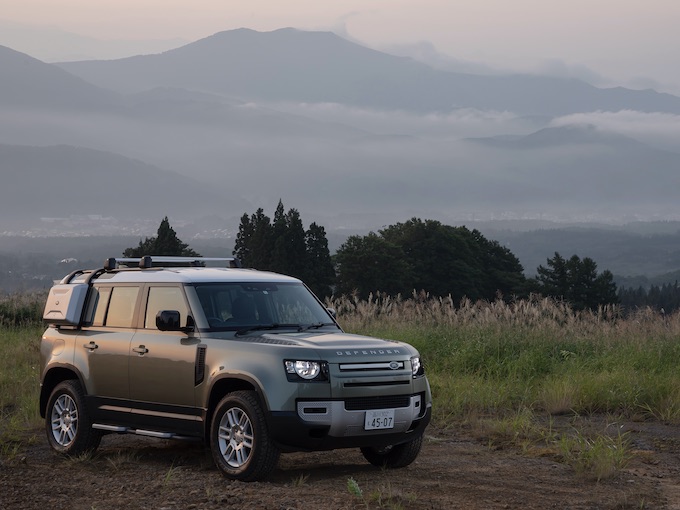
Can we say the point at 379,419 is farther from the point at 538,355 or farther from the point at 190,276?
the point at 538,355

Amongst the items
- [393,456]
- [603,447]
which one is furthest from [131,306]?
[603,447]

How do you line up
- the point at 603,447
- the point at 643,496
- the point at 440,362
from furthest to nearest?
the point at 440,362, the point at 603,447, the point at 643,496

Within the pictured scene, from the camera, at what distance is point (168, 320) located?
32.9 feet

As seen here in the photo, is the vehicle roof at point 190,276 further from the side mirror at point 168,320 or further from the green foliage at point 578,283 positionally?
the green foliage at point 578,283

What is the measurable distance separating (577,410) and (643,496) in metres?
5.53

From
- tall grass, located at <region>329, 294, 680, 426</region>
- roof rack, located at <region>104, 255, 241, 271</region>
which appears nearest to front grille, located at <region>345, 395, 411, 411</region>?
roof rack, located at <region>104, 255, 241, 271</region>

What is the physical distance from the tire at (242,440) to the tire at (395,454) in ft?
4.52

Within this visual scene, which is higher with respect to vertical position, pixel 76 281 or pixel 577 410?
pixel 76 281

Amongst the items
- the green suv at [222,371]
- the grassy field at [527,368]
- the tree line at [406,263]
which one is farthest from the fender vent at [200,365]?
the tree line at [406,263]

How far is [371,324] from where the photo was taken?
2095cm

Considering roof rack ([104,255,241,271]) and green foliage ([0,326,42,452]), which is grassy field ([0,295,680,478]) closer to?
green foliage ([0,326,42,452])

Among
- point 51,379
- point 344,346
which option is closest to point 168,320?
point 344,346

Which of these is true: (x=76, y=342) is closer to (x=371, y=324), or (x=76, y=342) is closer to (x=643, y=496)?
(x=643, y=496)

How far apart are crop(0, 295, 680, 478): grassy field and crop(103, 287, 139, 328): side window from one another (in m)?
2.14
